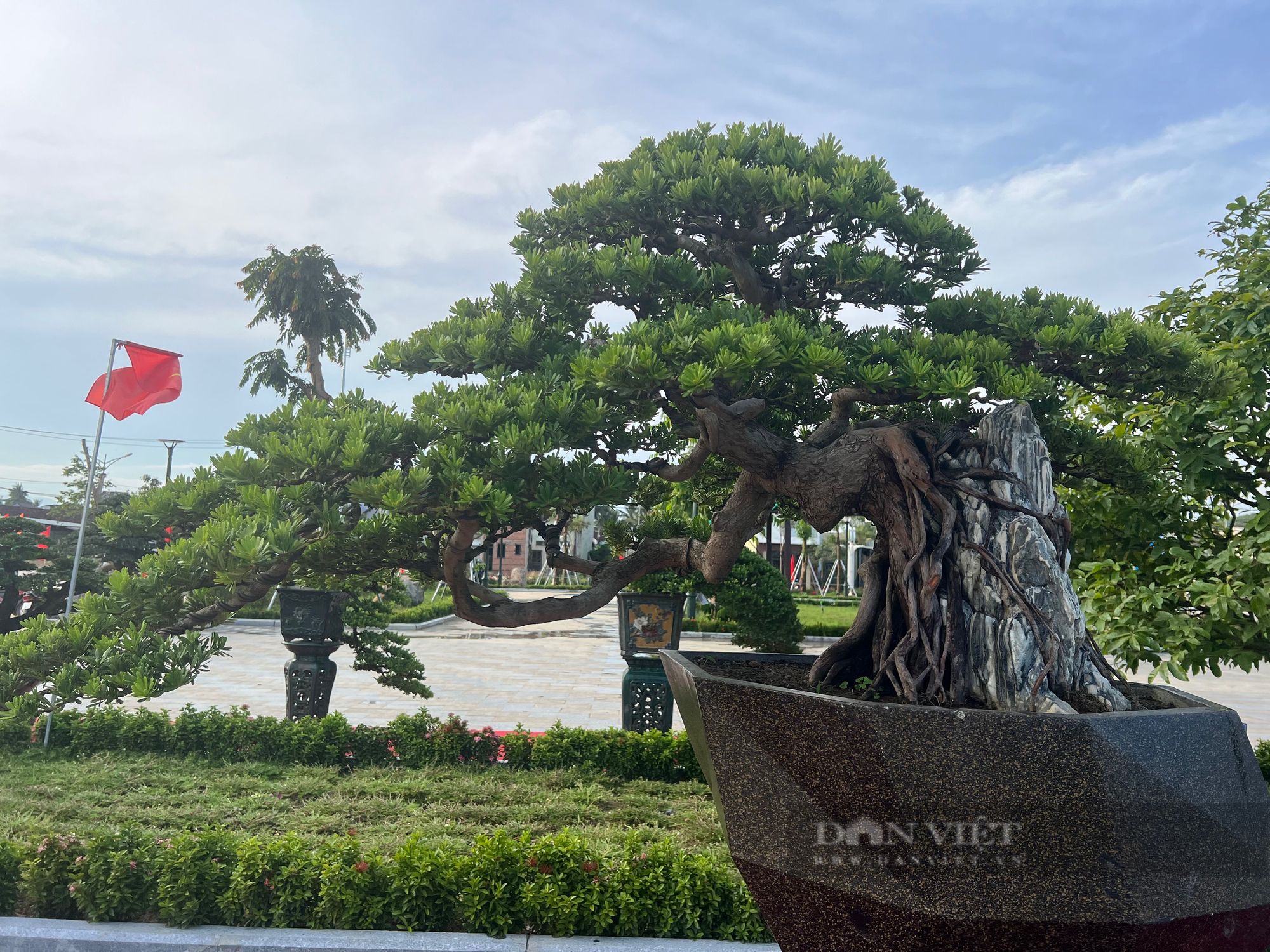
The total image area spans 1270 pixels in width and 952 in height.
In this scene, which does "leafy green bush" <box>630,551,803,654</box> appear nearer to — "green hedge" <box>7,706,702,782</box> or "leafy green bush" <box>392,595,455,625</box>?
"green hedge" <box>7,706,702,782</box>

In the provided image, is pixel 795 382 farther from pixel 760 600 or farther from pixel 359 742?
pixel 760 600

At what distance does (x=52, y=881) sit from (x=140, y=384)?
12.9 feet

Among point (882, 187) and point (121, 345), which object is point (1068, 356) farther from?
point (121, 345)

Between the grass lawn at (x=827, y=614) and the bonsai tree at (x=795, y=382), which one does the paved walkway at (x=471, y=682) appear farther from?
the bonsai tree at (x=795, y=382)

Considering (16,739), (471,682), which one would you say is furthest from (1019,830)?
(471,682)

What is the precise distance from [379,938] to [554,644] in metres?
16.1

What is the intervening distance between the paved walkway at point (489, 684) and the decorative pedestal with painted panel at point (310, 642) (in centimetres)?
134

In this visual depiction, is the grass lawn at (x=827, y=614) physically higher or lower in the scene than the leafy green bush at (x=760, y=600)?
lower

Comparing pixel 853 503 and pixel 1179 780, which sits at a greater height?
pixel 853 503

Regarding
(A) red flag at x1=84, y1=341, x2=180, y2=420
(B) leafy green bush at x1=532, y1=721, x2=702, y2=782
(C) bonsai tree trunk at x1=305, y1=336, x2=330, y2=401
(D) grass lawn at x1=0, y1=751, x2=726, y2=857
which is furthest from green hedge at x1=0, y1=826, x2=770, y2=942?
(C) bonsai tree trunk at x1=305, y1=336, x2=330, y2=401

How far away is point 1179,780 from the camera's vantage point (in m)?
2.52

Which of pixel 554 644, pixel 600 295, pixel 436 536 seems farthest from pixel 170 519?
pixel 554 644

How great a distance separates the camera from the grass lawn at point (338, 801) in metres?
4.46

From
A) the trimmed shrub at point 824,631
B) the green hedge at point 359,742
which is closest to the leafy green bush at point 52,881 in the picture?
the green hedge at point 359,742
